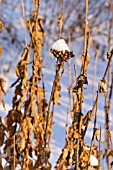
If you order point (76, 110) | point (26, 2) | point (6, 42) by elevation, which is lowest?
point (76, 110)

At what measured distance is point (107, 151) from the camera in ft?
5.37

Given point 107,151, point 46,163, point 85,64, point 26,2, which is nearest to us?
point 85,64

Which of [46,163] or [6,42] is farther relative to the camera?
[6,42]

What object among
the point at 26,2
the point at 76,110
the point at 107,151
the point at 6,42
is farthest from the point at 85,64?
the point at 26,2

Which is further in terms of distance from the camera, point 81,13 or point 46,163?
point 81,13

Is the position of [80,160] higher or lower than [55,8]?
lower

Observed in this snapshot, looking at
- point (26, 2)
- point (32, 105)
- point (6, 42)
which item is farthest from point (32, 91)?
point (26, 2)

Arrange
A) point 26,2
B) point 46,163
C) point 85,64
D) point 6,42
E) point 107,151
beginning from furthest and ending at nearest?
1. point 26,2
2. point 6,42
3. point 107,151
4. point 46,163
5. point 85,64

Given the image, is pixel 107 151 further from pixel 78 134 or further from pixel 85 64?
pixel 85 64

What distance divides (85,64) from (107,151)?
513 millimetres

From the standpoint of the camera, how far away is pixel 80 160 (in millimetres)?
1304

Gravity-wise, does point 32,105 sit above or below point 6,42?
below

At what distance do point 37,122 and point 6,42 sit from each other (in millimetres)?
3146

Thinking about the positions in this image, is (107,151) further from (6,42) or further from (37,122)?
(6,42)
